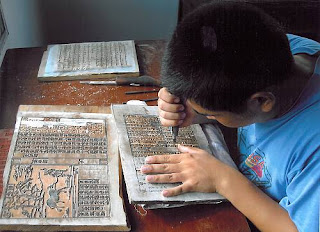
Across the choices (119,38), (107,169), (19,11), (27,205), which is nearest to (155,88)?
(107,169)

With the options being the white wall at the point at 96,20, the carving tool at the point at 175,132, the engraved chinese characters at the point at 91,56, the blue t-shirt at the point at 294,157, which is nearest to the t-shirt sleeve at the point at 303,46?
the blue t-shirt at the point at 294,157

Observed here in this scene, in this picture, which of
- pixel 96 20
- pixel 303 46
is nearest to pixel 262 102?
pixel 303 46

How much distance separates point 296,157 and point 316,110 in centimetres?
9

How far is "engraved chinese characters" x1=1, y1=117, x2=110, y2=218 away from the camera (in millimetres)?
672

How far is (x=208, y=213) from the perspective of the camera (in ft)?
2.35

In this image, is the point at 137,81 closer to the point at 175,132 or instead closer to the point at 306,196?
the point at 175,132

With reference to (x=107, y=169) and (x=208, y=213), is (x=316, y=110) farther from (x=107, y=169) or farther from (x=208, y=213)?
(x=107, y=169)

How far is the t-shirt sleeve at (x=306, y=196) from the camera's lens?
659 mm

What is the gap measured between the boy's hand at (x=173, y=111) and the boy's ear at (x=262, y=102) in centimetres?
17

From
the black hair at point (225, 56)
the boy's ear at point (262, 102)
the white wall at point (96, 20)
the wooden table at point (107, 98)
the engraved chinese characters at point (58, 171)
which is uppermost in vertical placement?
the black hair at point (225, 56)

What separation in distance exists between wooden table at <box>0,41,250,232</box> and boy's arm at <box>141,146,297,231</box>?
27 mm

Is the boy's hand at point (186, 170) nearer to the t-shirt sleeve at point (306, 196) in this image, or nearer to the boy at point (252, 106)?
the boy at point (252, 106)

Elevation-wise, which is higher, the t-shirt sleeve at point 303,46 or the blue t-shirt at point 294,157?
the t-shirt sleeve at point 303,46

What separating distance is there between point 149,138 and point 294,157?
280mm
